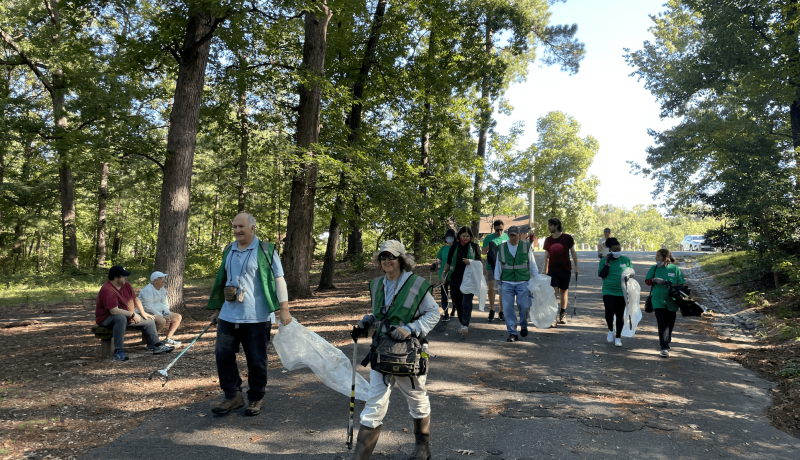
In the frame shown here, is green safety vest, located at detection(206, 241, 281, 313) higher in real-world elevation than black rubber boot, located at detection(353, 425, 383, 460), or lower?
higher

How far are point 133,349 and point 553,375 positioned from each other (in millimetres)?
6766

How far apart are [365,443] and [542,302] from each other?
20.8 feet

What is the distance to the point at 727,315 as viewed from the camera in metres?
12.4

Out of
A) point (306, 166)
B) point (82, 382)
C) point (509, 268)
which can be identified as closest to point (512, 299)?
point (509, 268)

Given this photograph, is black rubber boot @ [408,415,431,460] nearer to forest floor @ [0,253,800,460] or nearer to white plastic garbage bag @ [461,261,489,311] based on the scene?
forest floor @ [0,253,800,460]

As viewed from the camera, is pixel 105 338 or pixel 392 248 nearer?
pixel 392 248

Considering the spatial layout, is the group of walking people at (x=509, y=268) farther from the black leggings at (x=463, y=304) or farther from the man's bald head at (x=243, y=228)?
the man's bald head at (x=243, y=228)

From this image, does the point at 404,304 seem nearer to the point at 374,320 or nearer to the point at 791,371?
the point at 374,320

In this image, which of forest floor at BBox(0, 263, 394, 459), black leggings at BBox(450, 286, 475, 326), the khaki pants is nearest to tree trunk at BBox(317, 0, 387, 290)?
forest floor at BBox(0, 263, 394, 459)

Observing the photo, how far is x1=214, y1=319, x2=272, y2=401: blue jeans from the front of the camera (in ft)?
16.6

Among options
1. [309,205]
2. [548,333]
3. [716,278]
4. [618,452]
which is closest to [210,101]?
[309,205]

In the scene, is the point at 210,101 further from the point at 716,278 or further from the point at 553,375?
the point at 716,278

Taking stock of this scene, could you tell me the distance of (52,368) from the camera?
7176 millimetres

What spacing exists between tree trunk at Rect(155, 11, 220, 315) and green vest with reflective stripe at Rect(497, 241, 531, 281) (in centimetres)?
639
